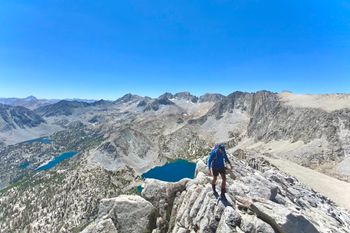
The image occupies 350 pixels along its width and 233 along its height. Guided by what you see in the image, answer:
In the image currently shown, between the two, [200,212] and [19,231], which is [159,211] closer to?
[200,212]

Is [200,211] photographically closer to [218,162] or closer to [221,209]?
[221,209]

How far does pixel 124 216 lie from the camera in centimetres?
3069

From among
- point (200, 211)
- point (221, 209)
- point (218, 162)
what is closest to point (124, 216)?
point (200, 211)

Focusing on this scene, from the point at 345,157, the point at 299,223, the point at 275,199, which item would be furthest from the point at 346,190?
the point at 299,223

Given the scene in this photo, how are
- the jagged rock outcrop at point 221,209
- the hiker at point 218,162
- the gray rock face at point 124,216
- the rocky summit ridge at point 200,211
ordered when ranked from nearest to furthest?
the jagged rock outcrop at point 221,209, the rocky summit ridge at point 200,211, the hiker at point 218,162, the gray rock face at point 124,216

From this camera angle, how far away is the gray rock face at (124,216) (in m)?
29.9

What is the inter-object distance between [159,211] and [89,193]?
16775 cm

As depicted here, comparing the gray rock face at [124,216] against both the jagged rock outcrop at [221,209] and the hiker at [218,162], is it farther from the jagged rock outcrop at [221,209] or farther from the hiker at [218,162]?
the hiker at [218,162]

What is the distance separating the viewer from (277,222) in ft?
74.8

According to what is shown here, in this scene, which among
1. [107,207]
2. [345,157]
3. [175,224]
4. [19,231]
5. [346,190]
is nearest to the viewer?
[175,224]

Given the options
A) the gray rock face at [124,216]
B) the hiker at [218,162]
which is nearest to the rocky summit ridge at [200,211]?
the gray rock face at [124,216]

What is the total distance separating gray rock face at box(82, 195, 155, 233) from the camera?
29891mm

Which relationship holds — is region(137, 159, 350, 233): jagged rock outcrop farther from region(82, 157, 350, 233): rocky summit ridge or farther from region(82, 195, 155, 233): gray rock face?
region(82, 195, 155, 233): gray rock face

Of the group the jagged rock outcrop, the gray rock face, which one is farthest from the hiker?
the gray rock face
